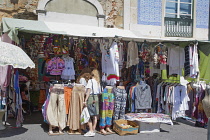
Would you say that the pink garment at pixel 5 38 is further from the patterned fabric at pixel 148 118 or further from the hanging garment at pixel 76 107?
the patterned fabric at pixel 148 118

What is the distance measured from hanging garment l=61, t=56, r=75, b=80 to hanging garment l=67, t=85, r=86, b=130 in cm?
103

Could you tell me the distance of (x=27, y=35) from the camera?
699 cm

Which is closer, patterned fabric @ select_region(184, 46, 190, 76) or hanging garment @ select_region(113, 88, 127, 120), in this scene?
hanging garment @ select_region(113, 88, 127, 120)

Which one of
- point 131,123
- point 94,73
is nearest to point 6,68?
point 94,73

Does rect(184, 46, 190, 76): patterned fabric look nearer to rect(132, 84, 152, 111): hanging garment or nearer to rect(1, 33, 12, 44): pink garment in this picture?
rect(132, 84, 152, 111): hanging garment

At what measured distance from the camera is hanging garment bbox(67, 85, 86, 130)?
5.81 meters

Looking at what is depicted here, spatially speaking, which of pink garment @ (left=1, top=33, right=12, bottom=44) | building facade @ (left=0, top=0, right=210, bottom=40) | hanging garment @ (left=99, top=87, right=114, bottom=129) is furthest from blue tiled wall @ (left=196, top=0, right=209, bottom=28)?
pink garment @ (left=1, top=33, right=12, bottom=44)

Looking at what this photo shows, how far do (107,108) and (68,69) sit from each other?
5.59ft

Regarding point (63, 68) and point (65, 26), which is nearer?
point (63, 68)

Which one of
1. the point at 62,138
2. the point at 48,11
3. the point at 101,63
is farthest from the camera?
the point at 48,11

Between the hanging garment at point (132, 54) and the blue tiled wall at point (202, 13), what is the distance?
574 centimetres

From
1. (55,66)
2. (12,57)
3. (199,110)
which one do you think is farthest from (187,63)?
(12,57)

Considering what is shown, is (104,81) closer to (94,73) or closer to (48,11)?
(94,73)

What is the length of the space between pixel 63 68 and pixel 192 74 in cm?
364
